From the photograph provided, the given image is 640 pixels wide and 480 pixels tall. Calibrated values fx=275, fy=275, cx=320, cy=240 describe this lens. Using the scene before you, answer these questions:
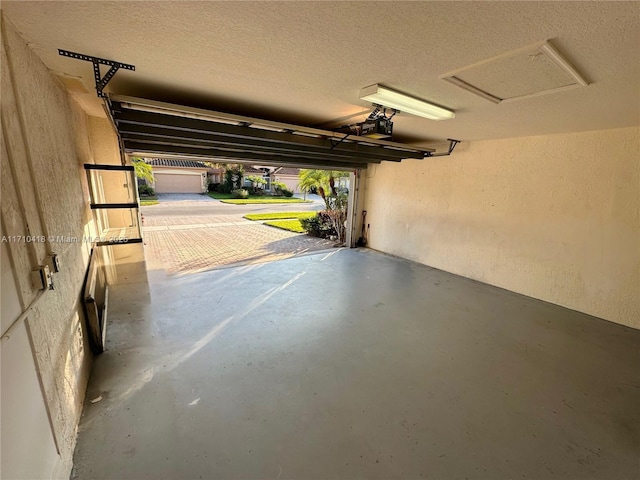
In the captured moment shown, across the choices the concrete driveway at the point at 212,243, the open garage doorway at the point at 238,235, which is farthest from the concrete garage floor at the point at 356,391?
the open garage doorway at the point at 238,235

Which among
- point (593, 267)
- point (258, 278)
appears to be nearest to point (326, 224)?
A: point (258, 278)

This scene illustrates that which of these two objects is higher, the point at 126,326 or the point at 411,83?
the point at 411,83

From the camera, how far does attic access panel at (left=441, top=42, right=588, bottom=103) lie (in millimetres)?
1621

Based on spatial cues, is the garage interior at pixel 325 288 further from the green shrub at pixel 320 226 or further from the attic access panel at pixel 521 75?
the green shrub at pixel 320 226

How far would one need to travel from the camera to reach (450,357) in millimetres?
2680

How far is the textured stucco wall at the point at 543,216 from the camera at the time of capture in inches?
134

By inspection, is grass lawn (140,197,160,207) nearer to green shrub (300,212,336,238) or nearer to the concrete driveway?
the concrete driveway

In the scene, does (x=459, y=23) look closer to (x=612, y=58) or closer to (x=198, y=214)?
(x=612, y=58)

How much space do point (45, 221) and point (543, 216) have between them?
17.9 ft

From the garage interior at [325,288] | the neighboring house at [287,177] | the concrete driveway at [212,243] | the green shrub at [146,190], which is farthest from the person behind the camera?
the neighboring house at [287,177]

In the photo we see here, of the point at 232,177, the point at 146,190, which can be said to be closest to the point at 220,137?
the point at 146,190

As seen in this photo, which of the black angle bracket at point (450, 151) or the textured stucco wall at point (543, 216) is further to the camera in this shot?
the black angle bracket at point (450, 151)

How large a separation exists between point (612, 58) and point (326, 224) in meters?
7.35

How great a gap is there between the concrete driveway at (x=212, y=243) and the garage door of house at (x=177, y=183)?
10750mm
